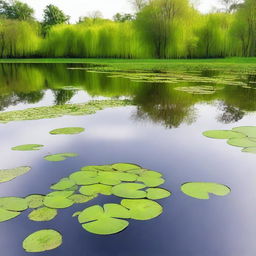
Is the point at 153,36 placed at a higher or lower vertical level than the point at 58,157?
higher

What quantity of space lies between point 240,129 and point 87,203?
107 inches

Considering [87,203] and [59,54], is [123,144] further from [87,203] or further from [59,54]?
[59,54]

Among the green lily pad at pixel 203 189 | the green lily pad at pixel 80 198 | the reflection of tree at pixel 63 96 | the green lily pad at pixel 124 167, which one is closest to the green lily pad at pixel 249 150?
the green lily pad at pixel 203 189

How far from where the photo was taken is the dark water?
174 centimetres

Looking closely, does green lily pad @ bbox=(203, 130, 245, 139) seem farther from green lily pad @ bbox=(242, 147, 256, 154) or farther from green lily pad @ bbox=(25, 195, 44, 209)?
green lily pad @ bbox=(25, 195, 44, 209)

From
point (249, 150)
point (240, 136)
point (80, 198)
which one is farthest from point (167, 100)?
point (80, 198)

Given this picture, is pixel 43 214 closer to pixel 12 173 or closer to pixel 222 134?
pixel 12 173

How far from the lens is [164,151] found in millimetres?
3297

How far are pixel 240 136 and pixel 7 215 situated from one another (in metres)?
2.92

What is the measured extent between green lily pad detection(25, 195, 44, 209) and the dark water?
0.11m

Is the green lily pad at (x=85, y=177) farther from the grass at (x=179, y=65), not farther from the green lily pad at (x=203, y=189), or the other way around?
the grass at (x=179, y=65)

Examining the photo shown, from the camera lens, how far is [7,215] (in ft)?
6.39

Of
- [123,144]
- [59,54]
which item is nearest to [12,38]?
[59,54]

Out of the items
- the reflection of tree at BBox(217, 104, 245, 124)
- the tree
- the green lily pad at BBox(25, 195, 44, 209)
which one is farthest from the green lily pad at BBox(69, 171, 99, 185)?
the tree
